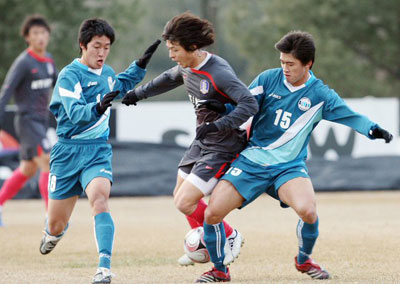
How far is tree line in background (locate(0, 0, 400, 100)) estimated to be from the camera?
28.2 metres

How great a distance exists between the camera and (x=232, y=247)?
713 cm

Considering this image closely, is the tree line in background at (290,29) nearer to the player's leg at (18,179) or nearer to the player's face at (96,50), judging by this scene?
the player's leg at (18,179)

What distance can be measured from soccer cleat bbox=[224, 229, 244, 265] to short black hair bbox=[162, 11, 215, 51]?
1.55 m

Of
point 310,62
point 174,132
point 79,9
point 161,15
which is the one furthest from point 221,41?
point 310,62

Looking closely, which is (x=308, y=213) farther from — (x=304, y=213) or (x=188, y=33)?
(x=188, y=33)

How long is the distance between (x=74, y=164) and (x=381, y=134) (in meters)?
2.41

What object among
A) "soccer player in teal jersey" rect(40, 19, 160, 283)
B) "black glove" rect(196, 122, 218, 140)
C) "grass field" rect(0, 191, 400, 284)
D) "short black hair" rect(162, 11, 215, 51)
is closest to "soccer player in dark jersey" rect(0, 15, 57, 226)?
"grass field" rect(0, 191, 400, 284)

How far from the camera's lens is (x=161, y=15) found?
207 feet

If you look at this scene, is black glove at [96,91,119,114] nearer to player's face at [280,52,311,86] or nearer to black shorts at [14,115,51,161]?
player's face at [280,52,311,86]

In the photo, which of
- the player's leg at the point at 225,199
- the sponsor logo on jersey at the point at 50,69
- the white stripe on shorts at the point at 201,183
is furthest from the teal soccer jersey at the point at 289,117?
the sponsor logo on jersey at the point at 50,69

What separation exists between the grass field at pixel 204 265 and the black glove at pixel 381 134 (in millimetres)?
1048

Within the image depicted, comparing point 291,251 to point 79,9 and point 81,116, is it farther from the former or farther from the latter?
point 79,9

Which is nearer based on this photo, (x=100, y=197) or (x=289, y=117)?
(x=100, y=197)

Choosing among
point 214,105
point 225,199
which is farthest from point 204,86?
point 225,199
